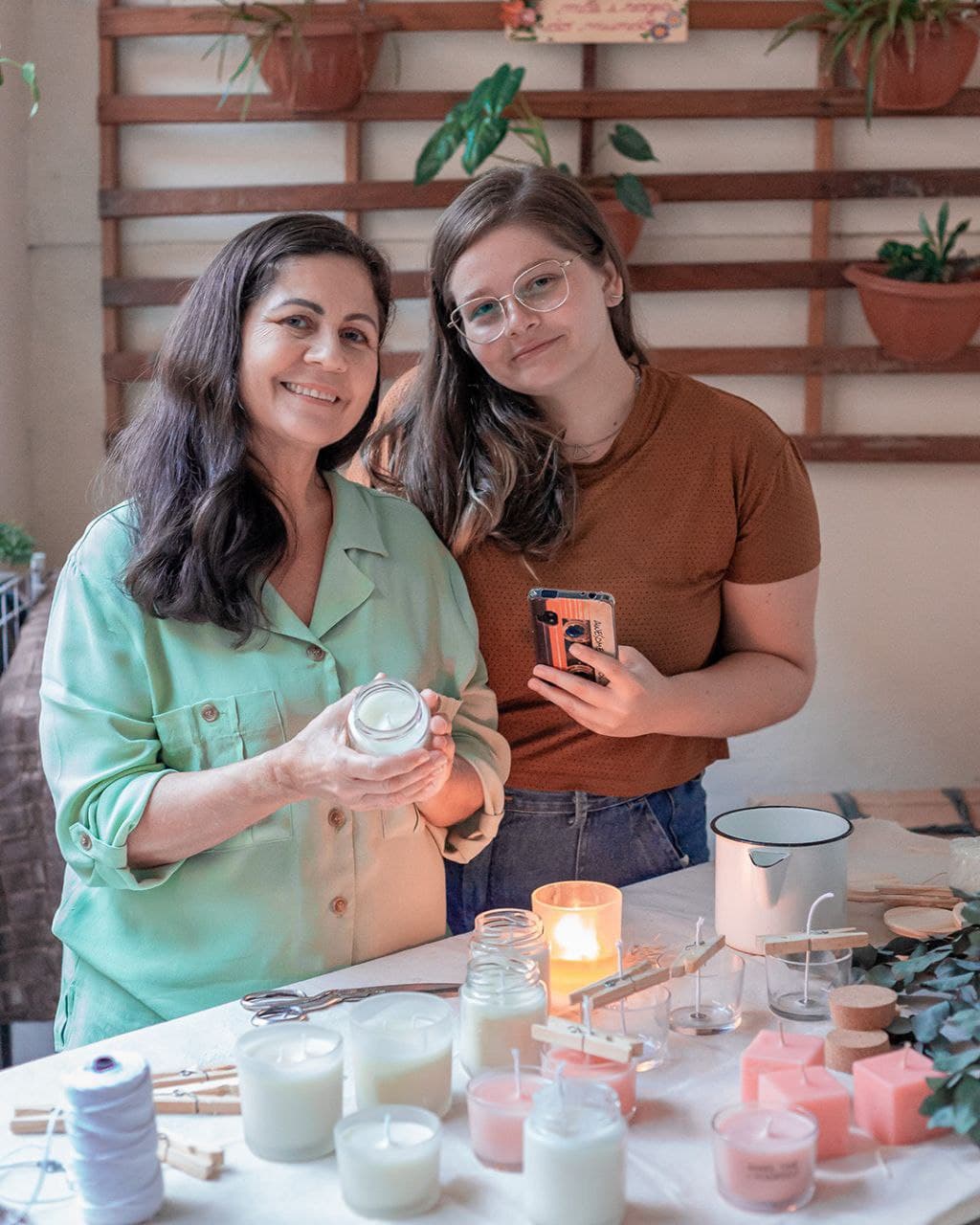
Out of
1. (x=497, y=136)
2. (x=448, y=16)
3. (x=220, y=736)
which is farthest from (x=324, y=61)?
(x=220, y=736)

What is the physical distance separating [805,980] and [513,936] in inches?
11.5

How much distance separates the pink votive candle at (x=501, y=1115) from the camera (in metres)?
1.11

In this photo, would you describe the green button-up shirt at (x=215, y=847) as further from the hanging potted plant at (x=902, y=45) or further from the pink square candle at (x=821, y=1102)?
the hanging potted plant at (x=902, y=45)

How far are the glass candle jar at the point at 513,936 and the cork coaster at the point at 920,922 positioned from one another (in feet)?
1.39

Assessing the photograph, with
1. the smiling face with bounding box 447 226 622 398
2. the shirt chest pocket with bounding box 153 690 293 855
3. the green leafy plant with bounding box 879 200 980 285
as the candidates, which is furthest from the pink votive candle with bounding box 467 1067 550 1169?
the green leafy plant with bounding box 879 200 980 285

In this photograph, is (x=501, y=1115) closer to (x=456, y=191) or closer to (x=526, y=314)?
(x=526, y=314)

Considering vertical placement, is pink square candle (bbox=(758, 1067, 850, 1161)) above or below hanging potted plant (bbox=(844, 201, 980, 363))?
below

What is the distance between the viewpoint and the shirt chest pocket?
147cm

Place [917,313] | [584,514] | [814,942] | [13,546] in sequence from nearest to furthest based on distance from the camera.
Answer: [814,942] → [584,514] → [13,546] → [917,313]

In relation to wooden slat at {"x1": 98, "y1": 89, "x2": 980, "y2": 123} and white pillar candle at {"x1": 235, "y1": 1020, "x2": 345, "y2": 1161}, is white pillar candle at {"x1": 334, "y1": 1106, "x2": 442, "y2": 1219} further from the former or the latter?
wooden slat at {"x1": 98, "y1": 89, "x2": 980, "y2": 123}

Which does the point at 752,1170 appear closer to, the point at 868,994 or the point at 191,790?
the point at 868,994

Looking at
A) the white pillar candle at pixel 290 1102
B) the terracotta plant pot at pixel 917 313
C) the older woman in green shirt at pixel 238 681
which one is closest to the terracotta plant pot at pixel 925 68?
the terracotta plant pot at pixel 917 313

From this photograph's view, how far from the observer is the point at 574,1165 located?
1.01 m

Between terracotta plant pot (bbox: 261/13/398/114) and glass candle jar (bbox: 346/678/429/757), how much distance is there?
2.18 metres
